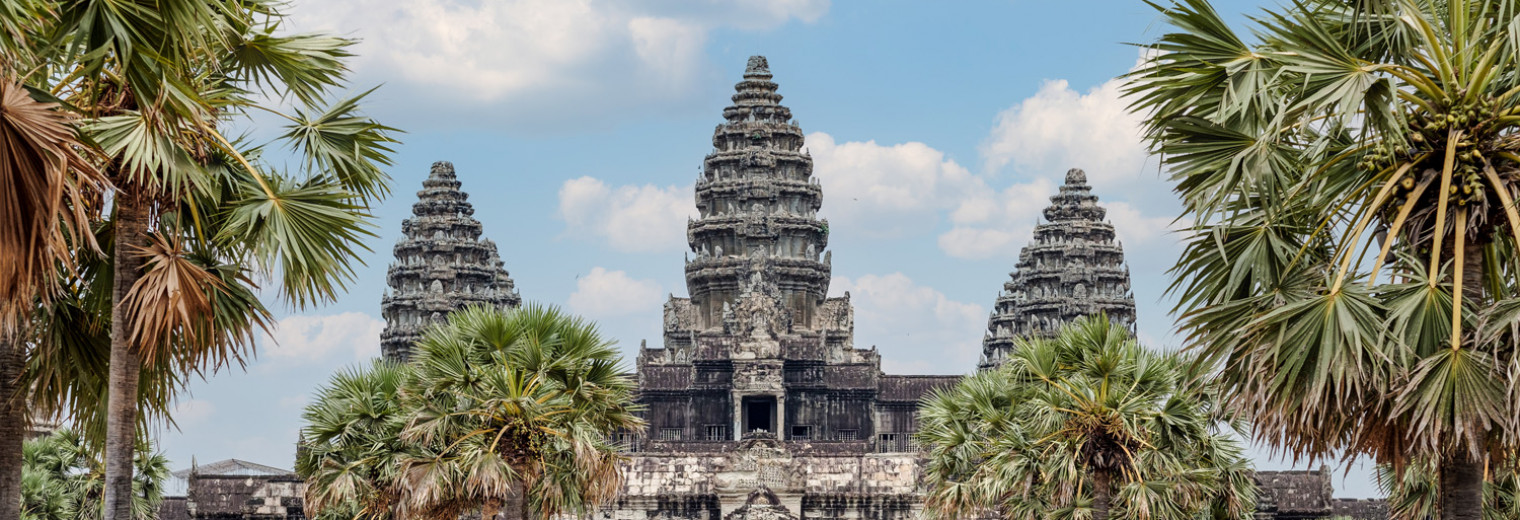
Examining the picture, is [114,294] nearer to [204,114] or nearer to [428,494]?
[204,114]

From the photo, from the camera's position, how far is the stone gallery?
3179 inches

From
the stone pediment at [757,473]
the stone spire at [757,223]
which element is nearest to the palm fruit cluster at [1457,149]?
the stone pediment at [757,473]

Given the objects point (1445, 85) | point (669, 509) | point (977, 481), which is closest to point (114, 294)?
point (1445, 85)

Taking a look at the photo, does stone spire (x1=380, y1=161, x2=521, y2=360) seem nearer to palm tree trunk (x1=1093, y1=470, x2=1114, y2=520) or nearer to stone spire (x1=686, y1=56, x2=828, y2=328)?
stone spire (x1=686, y1=56, x2=828, y2=328)

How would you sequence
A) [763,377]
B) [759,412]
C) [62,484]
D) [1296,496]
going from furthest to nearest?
[759,412] < [763,377] < [1296,496] < [62,484]

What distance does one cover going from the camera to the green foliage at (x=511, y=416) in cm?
2802

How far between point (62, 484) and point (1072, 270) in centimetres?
5864

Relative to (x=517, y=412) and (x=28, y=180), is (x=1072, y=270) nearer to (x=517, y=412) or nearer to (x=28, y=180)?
(x=517, y=412)

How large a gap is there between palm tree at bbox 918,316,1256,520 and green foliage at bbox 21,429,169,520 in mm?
19489

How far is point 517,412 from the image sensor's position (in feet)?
92.0

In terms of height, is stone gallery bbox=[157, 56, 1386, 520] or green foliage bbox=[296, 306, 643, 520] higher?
stone gallery bbox=[157, 56, 1386, 520]

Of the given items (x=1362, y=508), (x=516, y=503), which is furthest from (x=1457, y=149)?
(x=1362, y=508)

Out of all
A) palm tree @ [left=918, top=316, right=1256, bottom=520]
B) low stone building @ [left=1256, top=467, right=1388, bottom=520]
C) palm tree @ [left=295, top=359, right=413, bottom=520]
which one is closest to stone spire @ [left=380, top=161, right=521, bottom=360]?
low stone building @ [left=1256, top=467, right=1388, bottom=520]

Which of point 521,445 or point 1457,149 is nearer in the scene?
point 1457,149
